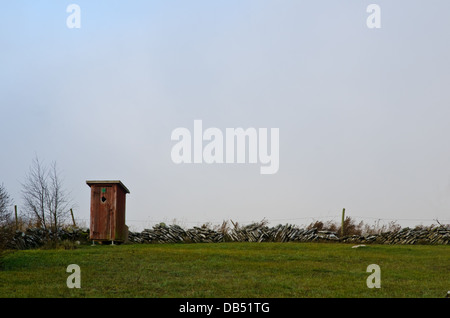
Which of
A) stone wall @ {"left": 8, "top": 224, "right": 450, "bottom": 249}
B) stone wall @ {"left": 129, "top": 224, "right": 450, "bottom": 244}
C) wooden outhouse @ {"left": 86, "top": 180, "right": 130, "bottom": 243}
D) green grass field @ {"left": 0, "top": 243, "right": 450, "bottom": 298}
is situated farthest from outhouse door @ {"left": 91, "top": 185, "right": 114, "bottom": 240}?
green grass field @ {"left": 0, "top": 243, "right": 450, "bottom": 298}

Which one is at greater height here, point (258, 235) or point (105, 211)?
point (105, 211)

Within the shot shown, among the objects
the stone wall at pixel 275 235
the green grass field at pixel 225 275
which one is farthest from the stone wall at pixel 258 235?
the green grass field at pixel 225 275

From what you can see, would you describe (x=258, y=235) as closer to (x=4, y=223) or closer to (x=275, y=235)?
(x=275, y=235)

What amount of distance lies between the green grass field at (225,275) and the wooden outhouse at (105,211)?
645 cm

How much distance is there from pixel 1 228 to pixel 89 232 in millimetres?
12992

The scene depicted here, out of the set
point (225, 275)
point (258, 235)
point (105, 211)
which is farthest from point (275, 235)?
point (225, 275)

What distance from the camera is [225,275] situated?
1291 centimetres

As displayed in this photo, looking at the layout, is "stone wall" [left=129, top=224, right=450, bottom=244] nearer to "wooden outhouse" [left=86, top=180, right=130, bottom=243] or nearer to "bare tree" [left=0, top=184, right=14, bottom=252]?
"wooden outhouse" [left=86, top=180, right=130, bottom=243]

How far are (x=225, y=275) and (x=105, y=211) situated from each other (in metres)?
14.3

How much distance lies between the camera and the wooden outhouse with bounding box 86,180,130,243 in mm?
25609
